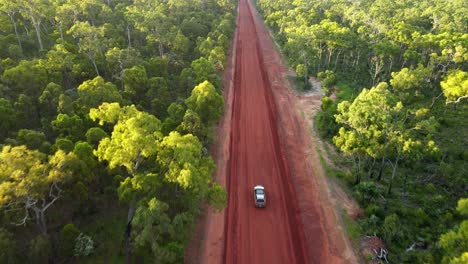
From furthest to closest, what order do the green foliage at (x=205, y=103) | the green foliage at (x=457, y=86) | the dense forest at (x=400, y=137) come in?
1. the green foliage at (x=457, y=86)
2. the green foliage at (x=205, y=103)
3. the dense forest at (x=400, y=137)

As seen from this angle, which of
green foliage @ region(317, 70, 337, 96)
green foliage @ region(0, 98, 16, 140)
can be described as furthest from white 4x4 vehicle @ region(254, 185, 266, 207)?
green foliage @ region(317, 70, 337, 96)

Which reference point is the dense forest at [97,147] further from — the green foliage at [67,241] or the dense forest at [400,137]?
the dense forest at [400,137]

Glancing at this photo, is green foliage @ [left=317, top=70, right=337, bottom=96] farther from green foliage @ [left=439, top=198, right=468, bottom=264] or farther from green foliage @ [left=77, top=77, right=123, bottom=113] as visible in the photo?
green foliage @ [left=439, top=198, right=468, bottom=264]

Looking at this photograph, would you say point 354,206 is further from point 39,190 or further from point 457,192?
point 39,190

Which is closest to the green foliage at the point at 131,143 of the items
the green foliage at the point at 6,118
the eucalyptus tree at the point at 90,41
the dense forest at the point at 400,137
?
the green foliage at the point at 6,118

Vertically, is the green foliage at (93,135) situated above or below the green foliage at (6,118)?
below

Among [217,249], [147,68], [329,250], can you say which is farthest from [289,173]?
[147,68]
